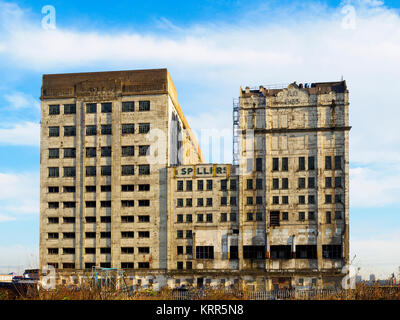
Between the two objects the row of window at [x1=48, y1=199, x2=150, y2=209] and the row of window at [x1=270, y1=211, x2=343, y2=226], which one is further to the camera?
the row of window at [x1=48, y1=199, x2=150, y2=209]

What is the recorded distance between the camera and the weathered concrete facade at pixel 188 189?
93125mm

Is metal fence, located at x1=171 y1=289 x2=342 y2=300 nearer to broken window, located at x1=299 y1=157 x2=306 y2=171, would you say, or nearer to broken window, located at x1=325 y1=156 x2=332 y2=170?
broken window, located at x1=299 y1=157 x2=306 y2=171

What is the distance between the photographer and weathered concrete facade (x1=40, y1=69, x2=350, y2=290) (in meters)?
93.1

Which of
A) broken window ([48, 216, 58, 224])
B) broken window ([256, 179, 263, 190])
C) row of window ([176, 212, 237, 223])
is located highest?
broken window ([256, 179, 263, 190])

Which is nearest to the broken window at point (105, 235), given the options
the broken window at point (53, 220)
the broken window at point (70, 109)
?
the broken window at point (53, 220)

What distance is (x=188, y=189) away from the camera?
97375 mm

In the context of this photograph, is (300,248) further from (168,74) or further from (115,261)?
(168,74)

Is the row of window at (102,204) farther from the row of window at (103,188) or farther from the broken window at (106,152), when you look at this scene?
the broken window at (106,152)

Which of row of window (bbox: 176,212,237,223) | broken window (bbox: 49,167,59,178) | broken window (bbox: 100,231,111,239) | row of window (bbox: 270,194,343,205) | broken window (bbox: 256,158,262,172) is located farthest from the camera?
broken window (bbox: 49,167,59,178)

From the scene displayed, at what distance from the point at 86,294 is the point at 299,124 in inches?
2426

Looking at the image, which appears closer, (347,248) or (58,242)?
(347,248)

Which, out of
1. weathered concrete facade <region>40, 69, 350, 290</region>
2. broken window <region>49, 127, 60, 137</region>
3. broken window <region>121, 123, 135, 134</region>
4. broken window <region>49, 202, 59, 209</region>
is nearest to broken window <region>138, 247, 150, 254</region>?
weathered concrete facade <region>40, 69, 350, 290</region>

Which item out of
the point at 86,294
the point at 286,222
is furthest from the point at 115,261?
the point at 86,294
